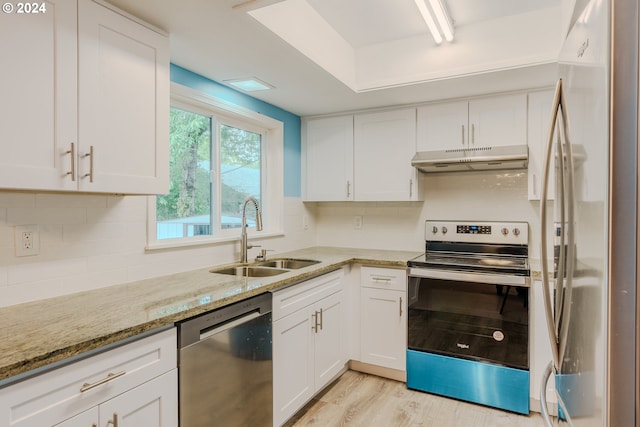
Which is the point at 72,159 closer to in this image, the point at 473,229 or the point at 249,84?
the point at 249,84

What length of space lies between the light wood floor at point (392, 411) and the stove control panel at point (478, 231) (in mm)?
1155

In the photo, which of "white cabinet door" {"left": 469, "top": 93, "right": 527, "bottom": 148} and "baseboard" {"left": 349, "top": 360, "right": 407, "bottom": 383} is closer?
"white cabinet door" {"left": 469, "top": 93, "right": 527, "bottom": 148}

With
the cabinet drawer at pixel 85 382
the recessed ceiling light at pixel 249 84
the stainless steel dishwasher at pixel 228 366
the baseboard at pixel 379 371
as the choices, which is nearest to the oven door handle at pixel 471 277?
the baseboard at pixel 379 371

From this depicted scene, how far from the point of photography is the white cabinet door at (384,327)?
2711 mm

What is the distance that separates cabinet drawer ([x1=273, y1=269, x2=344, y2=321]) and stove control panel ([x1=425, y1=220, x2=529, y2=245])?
0.89 meters

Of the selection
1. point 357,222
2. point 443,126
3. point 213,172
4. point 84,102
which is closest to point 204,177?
point 213,172

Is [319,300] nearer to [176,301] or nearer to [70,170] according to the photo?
[176,301]

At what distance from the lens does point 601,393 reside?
0.66 m

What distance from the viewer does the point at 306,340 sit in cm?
229

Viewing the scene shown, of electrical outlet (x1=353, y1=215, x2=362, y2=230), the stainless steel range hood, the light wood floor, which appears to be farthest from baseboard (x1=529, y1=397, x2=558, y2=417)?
electrical outlet (x1=353, y1=215, x2=362, y2=230)

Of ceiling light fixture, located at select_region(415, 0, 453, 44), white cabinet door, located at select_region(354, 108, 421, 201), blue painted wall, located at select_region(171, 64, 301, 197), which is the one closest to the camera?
ceiling light fixture, located at select_region(415, 0, 453, 44)

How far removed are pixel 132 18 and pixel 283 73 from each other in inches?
36.5

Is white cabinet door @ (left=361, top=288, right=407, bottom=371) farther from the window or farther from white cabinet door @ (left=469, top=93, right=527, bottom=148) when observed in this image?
white cabinet door @ (left=469, top=93, right=527, bottom=148)

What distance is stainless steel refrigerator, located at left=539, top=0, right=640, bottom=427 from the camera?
2.00 ft
